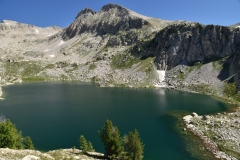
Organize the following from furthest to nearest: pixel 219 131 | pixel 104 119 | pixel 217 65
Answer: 1. pixel 217 65
2. pixel 104 119
3. pixel 219 131

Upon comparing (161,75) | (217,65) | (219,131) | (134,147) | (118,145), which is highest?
(217,65)

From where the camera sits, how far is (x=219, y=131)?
205ft

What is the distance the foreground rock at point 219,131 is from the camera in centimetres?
5111

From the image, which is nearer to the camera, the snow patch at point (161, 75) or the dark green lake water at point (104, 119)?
the dark green lake water at point (104, 119)

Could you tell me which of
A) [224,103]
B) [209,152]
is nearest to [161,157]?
A: [209,152]

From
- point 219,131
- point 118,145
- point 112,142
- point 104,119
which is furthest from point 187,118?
point 112,142

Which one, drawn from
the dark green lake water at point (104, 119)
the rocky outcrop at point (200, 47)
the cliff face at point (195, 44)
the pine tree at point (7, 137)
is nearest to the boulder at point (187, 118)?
the dark green lake water at point (104, 119)

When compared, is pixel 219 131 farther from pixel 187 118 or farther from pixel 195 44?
pixel 195 44

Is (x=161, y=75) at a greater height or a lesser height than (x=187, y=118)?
greater

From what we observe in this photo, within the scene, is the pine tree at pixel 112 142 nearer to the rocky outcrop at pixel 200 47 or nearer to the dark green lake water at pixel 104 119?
the dark green lake water at pixel 104 119

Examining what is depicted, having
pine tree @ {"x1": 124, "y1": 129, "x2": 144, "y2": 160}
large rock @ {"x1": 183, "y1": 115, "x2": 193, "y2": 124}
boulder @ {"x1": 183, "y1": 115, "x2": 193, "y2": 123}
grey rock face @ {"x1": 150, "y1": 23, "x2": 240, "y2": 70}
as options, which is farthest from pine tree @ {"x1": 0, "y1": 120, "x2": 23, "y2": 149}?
grey rock face @ {"x1": 150, "y1": 23, "x2": 240, "y2": 70}

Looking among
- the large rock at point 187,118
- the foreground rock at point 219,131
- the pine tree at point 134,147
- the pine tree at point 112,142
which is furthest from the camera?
the large rock at point 187,118

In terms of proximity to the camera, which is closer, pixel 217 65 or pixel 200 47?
pixel 217 65

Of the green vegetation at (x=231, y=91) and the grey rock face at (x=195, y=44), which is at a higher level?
the grey rock face at (x=195, y=44)
